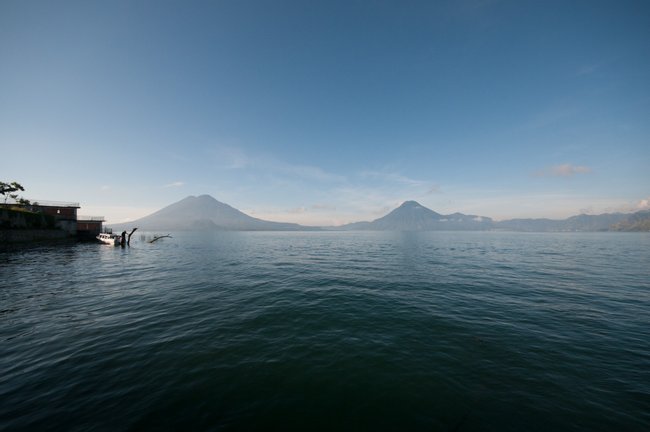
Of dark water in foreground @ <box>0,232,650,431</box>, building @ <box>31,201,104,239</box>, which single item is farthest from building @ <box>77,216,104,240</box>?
dark water in foreground @ <box>0,232,650,431</box>

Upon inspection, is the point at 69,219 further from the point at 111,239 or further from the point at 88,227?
the point at 111,239

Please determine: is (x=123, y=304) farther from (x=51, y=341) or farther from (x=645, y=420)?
(x=645, y=420)

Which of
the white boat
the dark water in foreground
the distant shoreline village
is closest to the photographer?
the dark water in foreground

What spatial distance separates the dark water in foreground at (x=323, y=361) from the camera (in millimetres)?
5996

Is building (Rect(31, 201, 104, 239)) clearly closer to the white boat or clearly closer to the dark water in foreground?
the white boat

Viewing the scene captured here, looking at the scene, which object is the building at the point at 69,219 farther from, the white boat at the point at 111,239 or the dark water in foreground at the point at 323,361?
the dark water in foreground at the point at 323,361

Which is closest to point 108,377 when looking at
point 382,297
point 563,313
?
point 382,297

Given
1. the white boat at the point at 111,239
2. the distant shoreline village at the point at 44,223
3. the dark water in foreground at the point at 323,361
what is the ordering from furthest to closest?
the white boat at the point at 111,239 < the distant shoreline village at the point at 44,223 < the dark water in foreground at the point at 323,361

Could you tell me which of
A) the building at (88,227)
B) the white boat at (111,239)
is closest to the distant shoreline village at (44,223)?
the building at (88,227)

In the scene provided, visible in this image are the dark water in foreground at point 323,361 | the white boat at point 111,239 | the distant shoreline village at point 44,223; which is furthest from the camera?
the white boat at point 111,239

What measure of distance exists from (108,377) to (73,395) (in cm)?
A: 89

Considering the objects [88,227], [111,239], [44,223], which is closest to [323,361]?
[111,239]

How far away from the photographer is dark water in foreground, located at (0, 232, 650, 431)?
6.00m

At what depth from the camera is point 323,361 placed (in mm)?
8508
